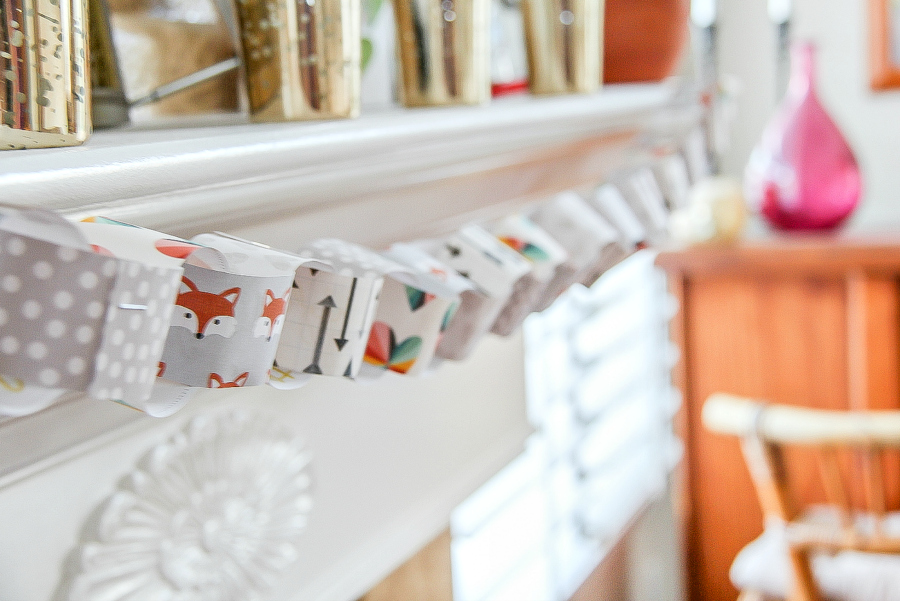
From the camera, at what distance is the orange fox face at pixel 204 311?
0.33 m

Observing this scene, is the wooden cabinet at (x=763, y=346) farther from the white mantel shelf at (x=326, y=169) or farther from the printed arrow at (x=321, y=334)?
the printed arrow at (x=321, y=334)

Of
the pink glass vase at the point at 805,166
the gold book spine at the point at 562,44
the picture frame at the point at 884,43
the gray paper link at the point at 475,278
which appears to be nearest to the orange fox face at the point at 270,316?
the gray paper link at the point at 475,278

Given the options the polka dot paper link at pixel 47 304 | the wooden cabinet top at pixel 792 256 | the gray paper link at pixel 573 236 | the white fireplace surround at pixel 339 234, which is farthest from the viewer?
the wooden cabinet top at pixel 792 256

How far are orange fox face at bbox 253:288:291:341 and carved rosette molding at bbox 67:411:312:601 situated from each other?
17 cm

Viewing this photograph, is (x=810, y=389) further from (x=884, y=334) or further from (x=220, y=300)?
(x=220, y=300)

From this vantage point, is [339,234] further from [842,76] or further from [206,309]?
[842,76]

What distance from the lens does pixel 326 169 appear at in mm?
454

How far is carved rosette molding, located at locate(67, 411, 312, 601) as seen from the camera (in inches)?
17.2

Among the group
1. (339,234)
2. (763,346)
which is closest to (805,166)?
(763,346)

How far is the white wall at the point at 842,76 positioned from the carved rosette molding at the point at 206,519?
4.72 ft

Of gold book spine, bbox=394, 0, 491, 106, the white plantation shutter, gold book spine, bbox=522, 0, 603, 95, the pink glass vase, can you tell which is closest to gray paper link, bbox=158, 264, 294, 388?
gold book spine, bbox=394, 0, 491, 106

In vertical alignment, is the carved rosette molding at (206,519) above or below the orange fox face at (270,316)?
below

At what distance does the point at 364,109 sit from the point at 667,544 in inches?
45.5

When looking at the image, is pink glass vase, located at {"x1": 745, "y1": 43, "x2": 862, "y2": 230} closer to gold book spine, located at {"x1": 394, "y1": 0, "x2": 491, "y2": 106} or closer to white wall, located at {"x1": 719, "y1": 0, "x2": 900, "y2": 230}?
white wall, located at {"x1": 719, "y1": 0, "x2": 900, "y2": 230}
